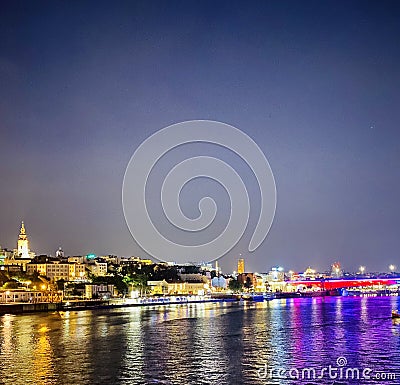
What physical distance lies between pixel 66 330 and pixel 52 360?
17139 mm

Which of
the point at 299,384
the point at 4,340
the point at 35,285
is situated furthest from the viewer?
the point at 35,285

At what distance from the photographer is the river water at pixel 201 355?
1005 inches

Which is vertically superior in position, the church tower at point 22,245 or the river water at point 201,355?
the church tower at point 22,245

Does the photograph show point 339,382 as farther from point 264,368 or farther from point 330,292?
point 330,292

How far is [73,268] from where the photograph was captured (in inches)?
5305

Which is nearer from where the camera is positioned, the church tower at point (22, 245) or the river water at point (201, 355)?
the river water at point (201, 355)

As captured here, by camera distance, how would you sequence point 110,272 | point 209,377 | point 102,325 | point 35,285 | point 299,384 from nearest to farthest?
1. point 299,384
2. point 209,377
3. point 102,325
4. point 35,285
5. point 110,272

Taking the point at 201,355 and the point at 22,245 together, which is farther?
the point at 22,245

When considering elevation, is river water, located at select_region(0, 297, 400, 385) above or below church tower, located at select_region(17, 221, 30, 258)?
below

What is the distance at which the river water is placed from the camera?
1005 inches

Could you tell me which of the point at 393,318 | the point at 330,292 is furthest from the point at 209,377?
the point at 330,292

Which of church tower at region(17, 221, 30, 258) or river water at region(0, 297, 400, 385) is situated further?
church tower at region(17, 221, 30, 258)

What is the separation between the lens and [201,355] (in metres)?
32.1

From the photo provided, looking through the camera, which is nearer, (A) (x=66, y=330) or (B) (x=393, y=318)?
(A) (x=66, y=330)
